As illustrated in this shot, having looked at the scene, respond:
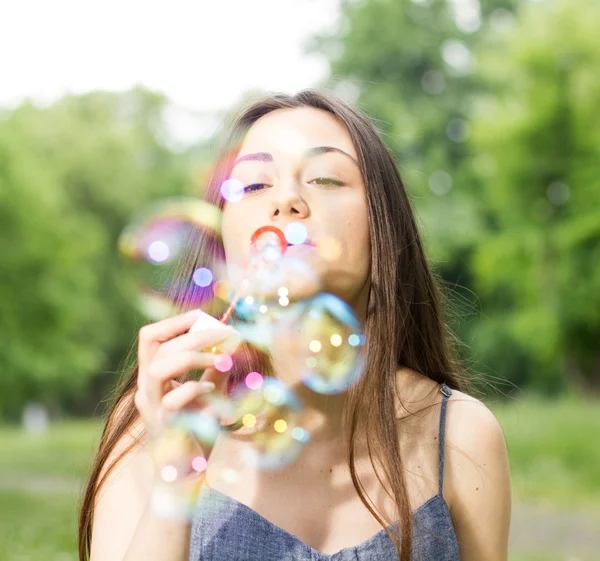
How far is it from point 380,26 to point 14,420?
17180mm

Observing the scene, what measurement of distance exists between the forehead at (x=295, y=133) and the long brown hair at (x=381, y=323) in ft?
0.08

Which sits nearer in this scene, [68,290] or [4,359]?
[4,359]

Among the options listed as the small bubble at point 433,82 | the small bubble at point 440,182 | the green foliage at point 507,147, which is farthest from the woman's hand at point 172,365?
the small bubble at point 433,82

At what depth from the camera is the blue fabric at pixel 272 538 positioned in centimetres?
171

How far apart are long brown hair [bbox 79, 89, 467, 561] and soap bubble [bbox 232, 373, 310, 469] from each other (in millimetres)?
62

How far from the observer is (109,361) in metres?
25.4

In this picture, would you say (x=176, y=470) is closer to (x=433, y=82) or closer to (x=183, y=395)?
(x=183, y=395)

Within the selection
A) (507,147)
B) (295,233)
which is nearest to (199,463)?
(295,233)

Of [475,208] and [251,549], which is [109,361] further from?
[251,549]

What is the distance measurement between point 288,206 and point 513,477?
297 inches

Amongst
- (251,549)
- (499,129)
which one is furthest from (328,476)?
(499,129)

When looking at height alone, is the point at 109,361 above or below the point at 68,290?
below

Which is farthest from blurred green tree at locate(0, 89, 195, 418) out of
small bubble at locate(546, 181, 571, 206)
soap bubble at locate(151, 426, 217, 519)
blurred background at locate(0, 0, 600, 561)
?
small bubble at locate(546, 181, 571, 206)

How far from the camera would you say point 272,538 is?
67.9 inches
